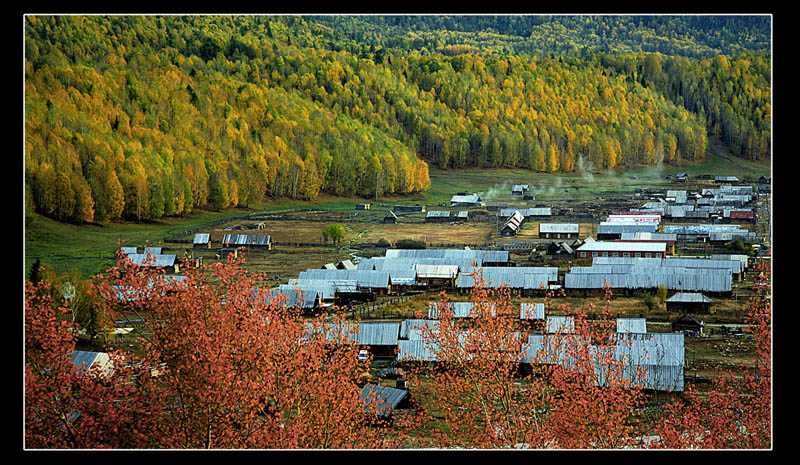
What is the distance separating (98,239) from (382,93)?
46.0m

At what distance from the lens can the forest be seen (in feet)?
112

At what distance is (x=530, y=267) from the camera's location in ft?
85.9

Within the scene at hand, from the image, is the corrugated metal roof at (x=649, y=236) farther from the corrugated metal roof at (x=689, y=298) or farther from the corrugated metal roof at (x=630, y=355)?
the corrugated metal roof at (x=630, y=355)

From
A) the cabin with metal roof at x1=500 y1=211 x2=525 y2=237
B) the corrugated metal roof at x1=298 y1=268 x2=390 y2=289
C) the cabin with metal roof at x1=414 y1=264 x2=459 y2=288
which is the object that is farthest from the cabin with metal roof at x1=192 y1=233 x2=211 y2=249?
the cabin with metal roof at x1=500 y1=211 x2=525 y2=237

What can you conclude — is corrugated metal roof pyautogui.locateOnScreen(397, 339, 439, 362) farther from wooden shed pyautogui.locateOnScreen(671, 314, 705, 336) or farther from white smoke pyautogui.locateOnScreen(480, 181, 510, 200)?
white smoke pyautogui.locateOnScreen(480, 181, 510, 200)

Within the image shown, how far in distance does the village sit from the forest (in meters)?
4.67

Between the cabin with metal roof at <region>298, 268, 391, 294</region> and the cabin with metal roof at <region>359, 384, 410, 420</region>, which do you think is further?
the cabin with metal roof at <region>298, 268, 391, 294</region>

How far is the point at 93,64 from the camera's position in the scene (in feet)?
181

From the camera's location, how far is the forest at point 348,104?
34250 mm

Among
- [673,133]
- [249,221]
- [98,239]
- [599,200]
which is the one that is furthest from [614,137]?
[98,239]

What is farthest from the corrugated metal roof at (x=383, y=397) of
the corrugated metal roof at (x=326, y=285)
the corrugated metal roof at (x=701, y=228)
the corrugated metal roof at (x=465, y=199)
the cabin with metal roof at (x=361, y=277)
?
the corrugated metal roof at (x=465, y=199)

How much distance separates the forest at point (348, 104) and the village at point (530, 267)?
184 inches

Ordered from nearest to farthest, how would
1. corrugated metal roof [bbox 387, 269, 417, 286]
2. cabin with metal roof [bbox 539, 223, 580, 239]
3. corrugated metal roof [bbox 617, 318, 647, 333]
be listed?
corrugated metal roof [bbox 617, 318, 647, 333] < corrugated metal roof [bbox 387, 269, 417, 286] < cabin with metal roof [bbox 539, 223, 580, 239]

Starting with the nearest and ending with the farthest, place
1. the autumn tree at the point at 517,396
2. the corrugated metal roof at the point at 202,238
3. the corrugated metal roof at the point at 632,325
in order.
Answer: the autumn tree at the point at 517,396, the corrugated metal roof at the point at 632,325, the corrugated metal roof at the point at 202,238
